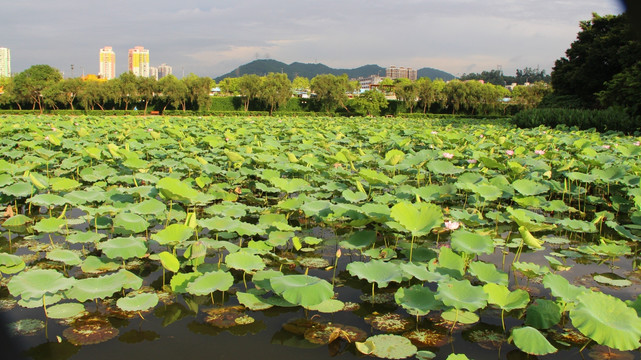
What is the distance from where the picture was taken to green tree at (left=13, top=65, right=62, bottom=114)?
27578 mm

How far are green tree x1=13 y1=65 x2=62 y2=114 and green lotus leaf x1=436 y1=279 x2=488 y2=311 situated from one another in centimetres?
3105

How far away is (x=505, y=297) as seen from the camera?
171cm

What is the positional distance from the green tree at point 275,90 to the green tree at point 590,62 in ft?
54.0

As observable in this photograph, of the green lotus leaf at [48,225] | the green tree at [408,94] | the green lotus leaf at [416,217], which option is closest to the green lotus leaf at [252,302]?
the green lotus leaf at [416,217]

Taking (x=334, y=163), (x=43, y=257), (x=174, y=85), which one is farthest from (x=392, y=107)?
(x=43, y=257)

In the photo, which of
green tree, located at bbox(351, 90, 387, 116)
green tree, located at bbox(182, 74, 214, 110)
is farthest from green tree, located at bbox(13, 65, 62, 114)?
green tree, located at bbox(351, 90, 387, 116)

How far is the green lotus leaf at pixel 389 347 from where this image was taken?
161 centimetres

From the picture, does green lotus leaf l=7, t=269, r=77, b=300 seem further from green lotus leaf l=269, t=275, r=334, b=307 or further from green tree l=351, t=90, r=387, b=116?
green tree l=351, t=90, r=387, b=116

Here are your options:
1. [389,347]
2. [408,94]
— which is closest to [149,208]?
[389,347]

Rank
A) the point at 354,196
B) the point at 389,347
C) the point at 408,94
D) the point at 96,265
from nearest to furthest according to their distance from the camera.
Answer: the point at 389,347, the point at 96,265, the point at 354,196, the point at 408,94

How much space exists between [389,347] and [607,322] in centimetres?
72

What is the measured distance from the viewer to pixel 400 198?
10.5 feet

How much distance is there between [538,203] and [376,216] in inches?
54.2

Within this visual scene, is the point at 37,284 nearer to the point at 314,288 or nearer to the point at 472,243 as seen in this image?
the point at 314,288
